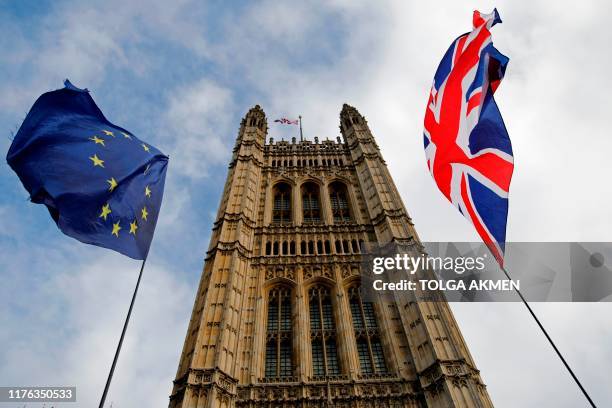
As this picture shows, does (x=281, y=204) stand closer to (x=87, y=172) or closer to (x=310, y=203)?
(x=310, y=203)

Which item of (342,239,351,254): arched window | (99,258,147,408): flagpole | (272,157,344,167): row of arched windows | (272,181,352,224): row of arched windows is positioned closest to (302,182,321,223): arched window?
(272,181,352,224): row of arched windows

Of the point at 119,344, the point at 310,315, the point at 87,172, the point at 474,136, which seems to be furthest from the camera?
the point at 310,315

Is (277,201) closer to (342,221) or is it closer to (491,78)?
(342,221)

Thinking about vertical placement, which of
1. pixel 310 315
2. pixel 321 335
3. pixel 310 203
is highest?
pixel 310 203

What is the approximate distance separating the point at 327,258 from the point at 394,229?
463 cm

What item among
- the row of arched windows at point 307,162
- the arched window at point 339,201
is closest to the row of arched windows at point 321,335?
the arched window at point 339,201

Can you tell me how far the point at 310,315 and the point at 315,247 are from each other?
5.13m

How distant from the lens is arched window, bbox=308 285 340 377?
66.6 feet

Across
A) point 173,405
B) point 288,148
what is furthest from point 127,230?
point 288,148

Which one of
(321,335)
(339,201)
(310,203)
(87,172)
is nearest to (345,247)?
(339,201)

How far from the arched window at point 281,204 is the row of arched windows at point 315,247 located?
347 cm

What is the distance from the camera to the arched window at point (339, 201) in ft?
104

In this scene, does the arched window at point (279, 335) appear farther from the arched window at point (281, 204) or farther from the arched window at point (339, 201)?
the arched window at point (339, 201)

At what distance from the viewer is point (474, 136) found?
1128 centimetres
